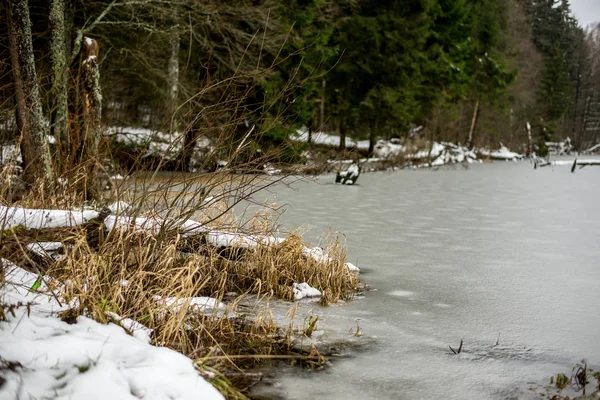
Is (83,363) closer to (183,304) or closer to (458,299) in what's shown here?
(183,304)

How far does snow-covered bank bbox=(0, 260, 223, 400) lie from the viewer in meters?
2.90

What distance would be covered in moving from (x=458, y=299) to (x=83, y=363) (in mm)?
3758

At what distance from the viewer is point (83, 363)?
10.1 feet

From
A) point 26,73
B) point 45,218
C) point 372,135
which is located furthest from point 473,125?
point 45,218

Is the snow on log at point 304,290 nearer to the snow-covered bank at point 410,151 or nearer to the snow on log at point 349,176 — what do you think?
the snow on log at point 349,176

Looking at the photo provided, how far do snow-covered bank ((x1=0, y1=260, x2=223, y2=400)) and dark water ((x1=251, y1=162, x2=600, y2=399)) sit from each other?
2.20 ft

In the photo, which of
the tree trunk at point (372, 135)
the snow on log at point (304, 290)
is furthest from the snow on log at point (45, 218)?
the tree trunk at point (372, 135)

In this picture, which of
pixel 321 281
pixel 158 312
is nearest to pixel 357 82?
pixel 321 281

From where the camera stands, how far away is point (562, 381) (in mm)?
3807

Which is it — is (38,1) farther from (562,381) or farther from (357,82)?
(562,381)

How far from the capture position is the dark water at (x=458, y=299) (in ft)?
12.6

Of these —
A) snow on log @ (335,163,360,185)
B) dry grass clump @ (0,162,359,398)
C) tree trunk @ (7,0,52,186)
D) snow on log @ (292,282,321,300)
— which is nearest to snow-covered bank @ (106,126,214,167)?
dry grass clump @ (0,162,359,398)

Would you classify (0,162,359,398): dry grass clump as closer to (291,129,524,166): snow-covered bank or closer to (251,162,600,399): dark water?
(251,162,600,399): dark water

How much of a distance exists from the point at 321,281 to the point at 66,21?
1017cm
